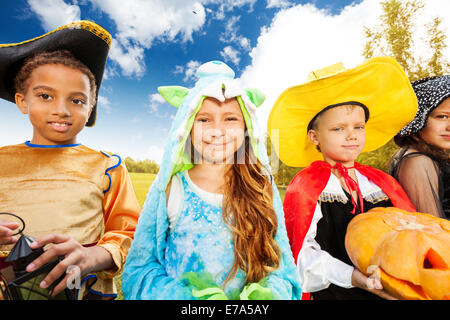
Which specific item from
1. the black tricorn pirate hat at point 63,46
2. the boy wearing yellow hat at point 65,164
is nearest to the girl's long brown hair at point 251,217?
the boy wearing yellow hat at point 65,164

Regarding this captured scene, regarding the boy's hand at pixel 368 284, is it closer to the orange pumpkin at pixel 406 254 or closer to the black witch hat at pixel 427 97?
the orange pumpkin at pixel 406 254

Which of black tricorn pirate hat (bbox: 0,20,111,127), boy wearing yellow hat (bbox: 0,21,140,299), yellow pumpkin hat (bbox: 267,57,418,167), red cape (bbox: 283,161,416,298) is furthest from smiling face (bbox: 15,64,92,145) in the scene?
red cape (bbox: 283,161,416,298)

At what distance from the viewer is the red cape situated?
5.35ft

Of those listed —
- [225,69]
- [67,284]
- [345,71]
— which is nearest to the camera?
[67,284]

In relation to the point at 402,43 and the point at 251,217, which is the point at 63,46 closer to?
the point at 251,217

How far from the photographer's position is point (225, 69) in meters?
1.47

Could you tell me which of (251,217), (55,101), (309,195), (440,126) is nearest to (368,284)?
(309,195)

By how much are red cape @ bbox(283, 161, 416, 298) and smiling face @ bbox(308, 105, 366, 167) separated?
0.13 metres

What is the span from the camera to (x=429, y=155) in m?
1.96

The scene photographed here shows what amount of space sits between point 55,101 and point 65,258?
0.89m
